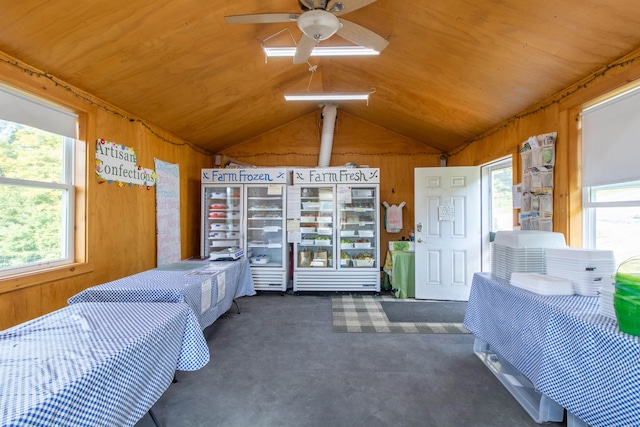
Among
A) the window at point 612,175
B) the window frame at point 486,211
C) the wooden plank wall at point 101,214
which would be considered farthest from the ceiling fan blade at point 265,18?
the window frame at point 486,211

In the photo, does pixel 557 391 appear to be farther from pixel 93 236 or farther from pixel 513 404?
pixel 93 236

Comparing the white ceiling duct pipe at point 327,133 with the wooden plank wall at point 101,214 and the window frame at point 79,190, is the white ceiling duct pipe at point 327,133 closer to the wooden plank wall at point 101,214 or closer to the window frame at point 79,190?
the wooden plank wall at point 101,214

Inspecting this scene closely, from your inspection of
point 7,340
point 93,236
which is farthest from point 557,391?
point 93,236

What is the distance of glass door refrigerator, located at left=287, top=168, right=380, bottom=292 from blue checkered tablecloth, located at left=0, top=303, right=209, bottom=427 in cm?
305

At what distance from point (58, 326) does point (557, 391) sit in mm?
2649

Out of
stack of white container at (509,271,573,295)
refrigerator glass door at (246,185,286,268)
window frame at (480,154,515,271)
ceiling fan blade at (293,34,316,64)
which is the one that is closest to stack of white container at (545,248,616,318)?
stack of white container at (509,271,573,295)

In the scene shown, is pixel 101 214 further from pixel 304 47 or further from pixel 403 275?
pixel 403 275

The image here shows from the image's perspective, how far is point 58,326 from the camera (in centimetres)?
155

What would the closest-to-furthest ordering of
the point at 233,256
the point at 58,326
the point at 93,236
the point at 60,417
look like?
the point at 60,417
the point at 58,326
the point at 93,236
the point at 233,256

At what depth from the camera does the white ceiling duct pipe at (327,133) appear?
17.3 feet

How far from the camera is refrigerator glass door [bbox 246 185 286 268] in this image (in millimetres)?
5016

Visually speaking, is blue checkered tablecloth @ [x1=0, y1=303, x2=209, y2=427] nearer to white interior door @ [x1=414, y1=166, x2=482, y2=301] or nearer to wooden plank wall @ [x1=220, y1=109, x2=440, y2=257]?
white interior door @ [x1=414, y1=166, x2=482, y2=301]

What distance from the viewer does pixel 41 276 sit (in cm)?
239

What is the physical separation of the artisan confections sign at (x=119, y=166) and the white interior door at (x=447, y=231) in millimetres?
3752
